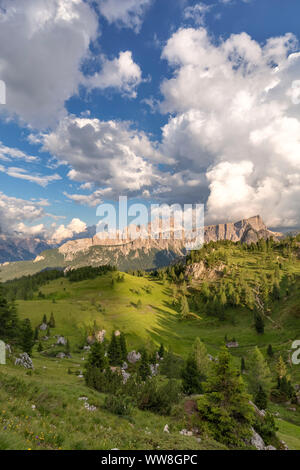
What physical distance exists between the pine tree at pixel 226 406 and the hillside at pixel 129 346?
84.2 inches

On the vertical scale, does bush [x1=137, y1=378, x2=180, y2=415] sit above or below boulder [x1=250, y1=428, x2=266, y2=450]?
above

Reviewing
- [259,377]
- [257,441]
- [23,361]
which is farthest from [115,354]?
[257,441]

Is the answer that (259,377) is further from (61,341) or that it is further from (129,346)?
(61,341)

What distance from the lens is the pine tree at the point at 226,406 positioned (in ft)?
63.1

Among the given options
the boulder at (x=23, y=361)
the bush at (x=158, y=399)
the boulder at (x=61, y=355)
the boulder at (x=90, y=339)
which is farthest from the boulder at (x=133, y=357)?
the bush at (x=158, y=399)

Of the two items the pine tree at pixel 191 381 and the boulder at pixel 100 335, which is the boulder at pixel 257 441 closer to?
Result: the pine tree at pixel 191 381

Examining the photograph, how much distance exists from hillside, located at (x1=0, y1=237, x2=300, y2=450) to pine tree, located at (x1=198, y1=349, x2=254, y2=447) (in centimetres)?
214

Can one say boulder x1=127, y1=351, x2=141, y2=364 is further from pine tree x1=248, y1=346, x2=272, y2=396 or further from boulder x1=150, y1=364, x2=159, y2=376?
pine tree x1=248, y1=346, x2=272, y2=396

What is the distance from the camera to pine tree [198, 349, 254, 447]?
63.1ft

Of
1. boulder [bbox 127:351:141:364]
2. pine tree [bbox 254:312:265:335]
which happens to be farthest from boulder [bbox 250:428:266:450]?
pine tree [bbox 254:312:265:335]

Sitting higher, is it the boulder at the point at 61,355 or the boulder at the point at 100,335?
the boulder at the point at 61,355

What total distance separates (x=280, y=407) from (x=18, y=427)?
7031cm

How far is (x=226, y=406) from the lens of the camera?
20.7 metres
